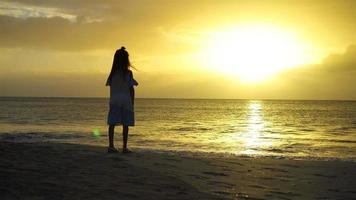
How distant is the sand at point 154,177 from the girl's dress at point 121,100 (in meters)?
0.80

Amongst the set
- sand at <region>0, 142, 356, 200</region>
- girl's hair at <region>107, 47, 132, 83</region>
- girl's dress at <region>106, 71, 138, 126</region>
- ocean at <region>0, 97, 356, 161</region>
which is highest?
girl's hair at <region>107, 47, 132, 83</region>

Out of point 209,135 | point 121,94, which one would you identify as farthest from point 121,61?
point 209,135

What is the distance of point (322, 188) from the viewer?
7.34 metres

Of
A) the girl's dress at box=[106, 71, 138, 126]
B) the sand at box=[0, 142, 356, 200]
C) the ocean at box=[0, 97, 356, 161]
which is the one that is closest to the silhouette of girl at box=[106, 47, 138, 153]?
the girl's dress at box=[106, 71, 138, 126]

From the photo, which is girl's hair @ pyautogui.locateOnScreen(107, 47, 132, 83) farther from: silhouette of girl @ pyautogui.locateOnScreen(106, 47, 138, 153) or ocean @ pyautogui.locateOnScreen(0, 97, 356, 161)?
ocean @ pyautogui.locateOnScreen(0, 97, 356, 161)

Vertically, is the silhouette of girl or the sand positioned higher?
the silhouette of girl

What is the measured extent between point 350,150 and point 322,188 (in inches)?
401

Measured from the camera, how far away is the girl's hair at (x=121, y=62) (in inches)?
366

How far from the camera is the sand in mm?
5809

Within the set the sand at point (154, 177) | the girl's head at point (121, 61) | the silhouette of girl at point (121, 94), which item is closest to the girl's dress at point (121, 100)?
the silhouette of girl at point (121, 94)

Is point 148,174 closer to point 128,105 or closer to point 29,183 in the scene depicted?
point 29,183

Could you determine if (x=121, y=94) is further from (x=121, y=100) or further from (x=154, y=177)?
(x=154, y=177)

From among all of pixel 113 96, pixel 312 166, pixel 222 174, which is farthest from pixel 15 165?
pixel 312 166

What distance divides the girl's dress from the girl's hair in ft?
0.26
